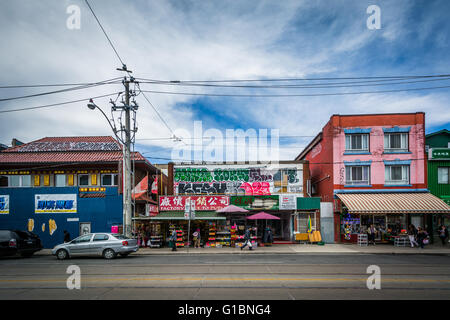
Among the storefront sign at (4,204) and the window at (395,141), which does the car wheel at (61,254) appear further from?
the window at (395,141)

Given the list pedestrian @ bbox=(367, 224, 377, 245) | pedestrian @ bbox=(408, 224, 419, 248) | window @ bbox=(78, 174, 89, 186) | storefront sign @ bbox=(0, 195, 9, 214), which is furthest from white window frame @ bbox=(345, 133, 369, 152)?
storefront sign @ bbox=(0, 195, 9, 214)

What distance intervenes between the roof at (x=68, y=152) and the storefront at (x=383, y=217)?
16.5m

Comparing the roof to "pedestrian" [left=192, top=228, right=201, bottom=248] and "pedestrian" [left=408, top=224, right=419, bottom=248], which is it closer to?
"pedestrian" [left=192, top=228, right=201, bottom=248]

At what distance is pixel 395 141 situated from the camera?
25141 mm

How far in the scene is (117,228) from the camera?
23.2 m

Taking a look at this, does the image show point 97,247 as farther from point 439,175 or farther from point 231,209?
point 439,175

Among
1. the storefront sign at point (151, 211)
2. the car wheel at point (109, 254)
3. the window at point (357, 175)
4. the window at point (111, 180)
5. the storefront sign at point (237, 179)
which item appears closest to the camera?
the car wheel at point (109, 254)

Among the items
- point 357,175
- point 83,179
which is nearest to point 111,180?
point 83,179

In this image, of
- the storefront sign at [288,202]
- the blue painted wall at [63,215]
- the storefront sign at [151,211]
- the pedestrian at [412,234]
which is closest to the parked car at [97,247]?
the storefront sign at [151,211]

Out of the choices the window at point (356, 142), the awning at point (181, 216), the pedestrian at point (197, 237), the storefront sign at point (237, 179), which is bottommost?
the pedestrian at point (197, 237)

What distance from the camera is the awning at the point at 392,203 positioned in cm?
2192
